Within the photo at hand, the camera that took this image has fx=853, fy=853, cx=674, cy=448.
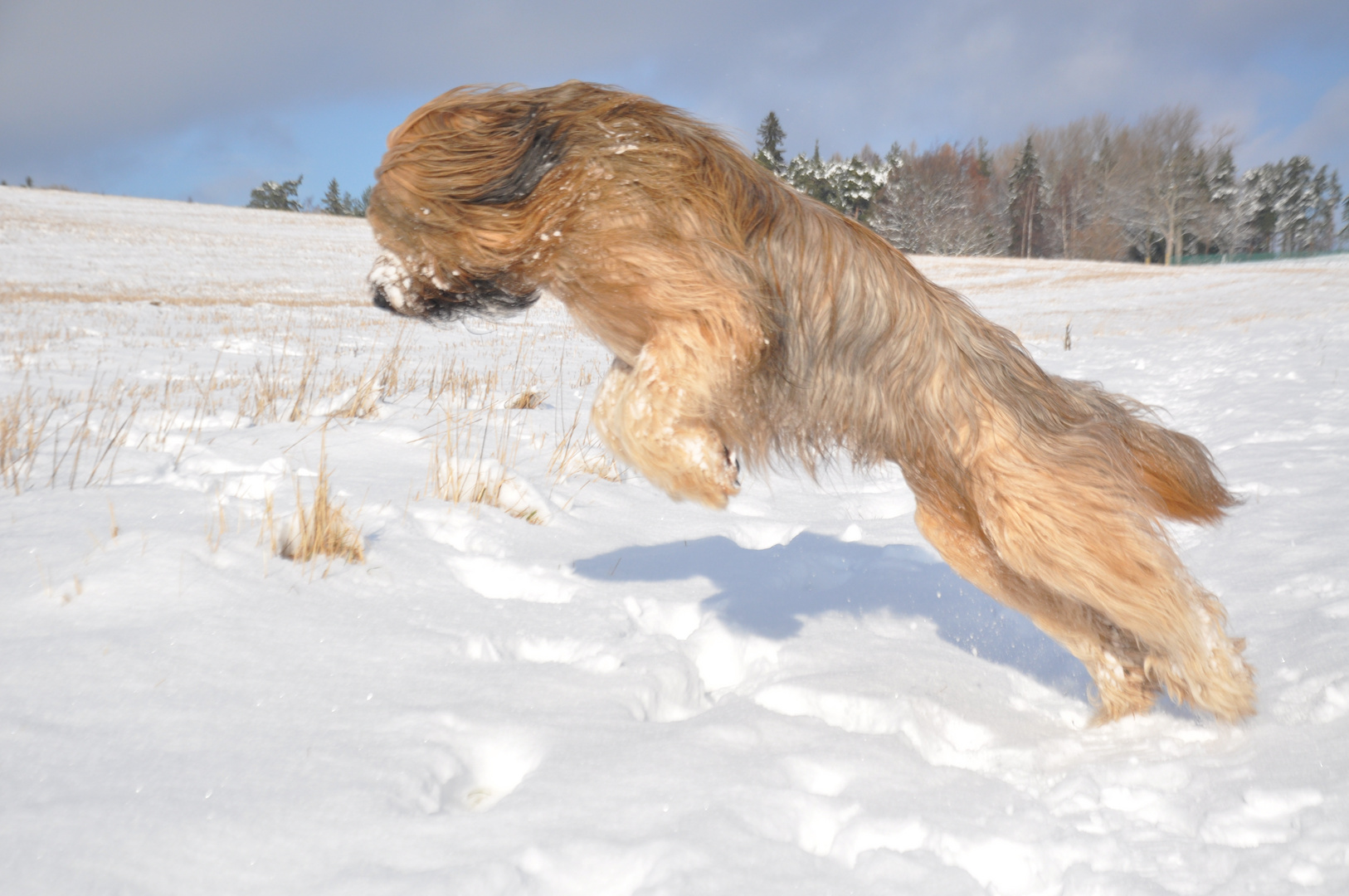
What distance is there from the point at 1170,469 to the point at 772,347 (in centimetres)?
144

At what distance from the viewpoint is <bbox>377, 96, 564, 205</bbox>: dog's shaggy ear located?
8.30 feet

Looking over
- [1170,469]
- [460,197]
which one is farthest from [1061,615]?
[460,197]

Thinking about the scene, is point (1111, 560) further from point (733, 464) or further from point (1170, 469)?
point (733, 464)

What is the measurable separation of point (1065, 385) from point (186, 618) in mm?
2883

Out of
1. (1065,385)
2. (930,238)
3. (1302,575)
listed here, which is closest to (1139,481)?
(1065,385)

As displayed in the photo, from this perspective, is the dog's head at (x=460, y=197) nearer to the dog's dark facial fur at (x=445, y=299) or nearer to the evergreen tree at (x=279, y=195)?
the dog's dark facial fur at (x=445, y=299)

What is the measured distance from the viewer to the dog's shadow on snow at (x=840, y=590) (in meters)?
3.46

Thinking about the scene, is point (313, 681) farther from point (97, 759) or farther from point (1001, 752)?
point (1001, 752)

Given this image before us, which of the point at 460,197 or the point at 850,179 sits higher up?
the point at 850,179

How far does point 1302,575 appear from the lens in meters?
3.43

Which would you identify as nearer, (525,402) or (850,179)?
(525,402)

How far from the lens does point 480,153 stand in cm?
254

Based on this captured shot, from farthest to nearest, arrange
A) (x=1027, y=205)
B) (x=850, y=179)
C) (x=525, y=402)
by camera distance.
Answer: (x=1027, y=205), (x=850, y=179), (x=525, y=402)

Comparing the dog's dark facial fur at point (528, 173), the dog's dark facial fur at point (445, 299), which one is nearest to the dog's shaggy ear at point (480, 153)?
the dog's dark facial fur at point (528, 173)
